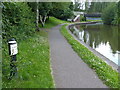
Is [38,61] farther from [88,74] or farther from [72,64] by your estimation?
[88,74]

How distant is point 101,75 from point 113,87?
845mm

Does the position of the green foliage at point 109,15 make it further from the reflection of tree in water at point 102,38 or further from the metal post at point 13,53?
the metal post at point 13,53

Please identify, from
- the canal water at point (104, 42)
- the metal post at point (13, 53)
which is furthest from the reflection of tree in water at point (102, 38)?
the metal post at point (13, 53)

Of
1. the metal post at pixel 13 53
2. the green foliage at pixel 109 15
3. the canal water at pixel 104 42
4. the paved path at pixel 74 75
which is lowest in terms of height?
the canal water at pixel 104 42

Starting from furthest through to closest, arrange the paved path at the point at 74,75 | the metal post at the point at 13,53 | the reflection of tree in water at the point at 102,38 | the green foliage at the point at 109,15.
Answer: the green foliage at the point at 109,15, the reflection of tree in water at the point at 102,38, the paved path at the point at 74,75, the metal post at the point at 13,53

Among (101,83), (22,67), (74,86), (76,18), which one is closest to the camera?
(74,86)

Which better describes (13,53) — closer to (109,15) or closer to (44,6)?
(44,6)

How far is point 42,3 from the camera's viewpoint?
18.8 metres

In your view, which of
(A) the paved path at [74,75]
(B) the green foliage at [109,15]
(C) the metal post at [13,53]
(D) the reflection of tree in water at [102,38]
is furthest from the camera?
(B) the green foliage at [109,15]

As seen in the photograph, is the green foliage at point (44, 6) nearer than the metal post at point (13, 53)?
No

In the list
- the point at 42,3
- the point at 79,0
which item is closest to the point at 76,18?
the point at 79,0

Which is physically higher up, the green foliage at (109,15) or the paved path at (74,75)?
the green foliage at (109,15)

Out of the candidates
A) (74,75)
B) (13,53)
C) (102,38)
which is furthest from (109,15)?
(13,53)

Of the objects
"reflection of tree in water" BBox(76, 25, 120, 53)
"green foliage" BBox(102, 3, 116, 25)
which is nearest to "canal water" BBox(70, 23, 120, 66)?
"reflection of tree in water" BBox(76, 25, 120, 53)
